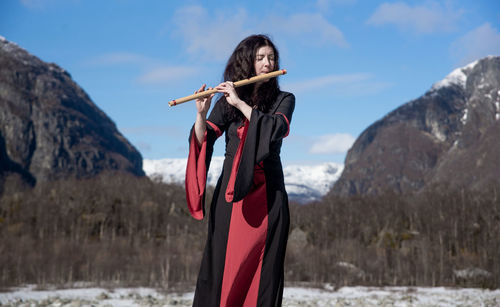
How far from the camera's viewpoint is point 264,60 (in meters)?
3.47

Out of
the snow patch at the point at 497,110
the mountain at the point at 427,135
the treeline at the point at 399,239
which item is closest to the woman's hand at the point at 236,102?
the treeline at the point at 399,239

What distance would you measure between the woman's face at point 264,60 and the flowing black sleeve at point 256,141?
1.44ft

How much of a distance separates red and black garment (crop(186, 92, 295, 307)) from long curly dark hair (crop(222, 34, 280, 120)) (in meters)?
0.09

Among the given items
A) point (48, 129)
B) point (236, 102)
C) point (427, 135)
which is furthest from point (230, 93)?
point (427, 135)

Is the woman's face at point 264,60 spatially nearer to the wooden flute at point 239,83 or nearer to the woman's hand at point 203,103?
the wooden flute at point 239,83

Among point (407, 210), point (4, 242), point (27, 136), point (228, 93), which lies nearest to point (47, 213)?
point (4, 242)

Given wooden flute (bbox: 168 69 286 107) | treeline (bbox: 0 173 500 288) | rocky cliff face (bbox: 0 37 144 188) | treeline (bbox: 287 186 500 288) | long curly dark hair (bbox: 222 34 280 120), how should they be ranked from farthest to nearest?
1. rocky cliff face (bbox: 0 37 144 188)
2. treeline (bbox: 0 173 500 288)
3. treeline (bbox: 287 186 500 288)
4. long curly dark hair (bbox: 222 34 280 120)
5. wooden flute (bbox: 168 69 286 107)

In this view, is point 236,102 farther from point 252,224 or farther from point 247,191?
point 252,224

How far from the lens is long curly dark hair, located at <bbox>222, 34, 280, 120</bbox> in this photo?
3.46 metres

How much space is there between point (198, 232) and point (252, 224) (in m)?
41.0

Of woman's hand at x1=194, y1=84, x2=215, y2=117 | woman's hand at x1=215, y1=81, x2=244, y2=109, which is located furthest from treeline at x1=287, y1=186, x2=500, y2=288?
woman's hand at x1=215, y1=81, x2=244, y2=109

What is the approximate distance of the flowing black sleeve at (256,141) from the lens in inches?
121

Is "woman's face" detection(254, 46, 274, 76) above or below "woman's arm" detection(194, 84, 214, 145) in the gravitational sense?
above

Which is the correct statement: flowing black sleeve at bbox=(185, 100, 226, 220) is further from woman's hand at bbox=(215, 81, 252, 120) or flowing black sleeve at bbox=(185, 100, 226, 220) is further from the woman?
woman's hand at bbox=(215, 81, 252, 120)
